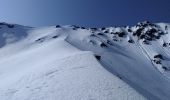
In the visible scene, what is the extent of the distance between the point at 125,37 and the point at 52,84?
248 ft

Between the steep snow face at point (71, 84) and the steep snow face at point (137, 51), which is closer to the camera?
the steep snow face at point (71, 84)

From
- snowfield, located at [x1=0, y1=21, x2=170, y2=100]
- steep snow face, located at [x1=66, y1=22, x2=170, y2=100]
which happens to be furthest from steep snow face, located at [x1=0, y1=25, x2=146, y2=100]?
steep snow face, located at [x1=66, y1=22, x2=170, y2=100]

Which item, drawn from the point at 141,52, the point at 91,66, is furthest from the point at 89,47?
the point at 91,66

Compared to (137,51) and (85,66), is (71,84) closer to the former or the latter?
(85,66)

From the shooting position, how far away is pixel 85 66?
35281 mm

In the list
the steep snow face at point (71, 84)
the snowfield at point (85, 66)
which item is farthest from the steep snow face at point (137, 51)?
→ the steep snow face at point (71, 84)

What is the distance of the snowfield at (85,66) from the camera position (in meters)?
26.5

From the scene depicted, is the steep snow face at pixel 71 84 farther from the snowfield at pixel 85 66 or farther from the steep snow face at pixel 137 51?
the steep snow face at pixel 137 51

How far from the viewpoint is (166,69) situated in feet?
228

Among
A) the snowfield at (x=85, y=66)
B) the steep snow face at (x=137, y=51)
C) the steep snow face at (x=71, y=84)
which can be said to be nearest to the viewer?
the steep snow face at (x=71, y=84)

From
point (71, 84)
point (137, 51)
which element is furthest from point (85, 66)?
point (137, 51)

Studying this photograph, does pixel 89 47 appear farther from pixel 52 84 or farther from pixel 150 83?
pixel 52 84

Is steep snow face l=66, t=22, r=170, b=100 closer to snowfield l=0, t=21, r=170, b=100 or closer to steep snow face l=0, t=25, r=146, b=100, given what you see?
snowfield l=0, t=21, r=170, b=100

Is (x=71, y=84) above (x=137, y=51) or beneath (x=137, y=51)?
above
